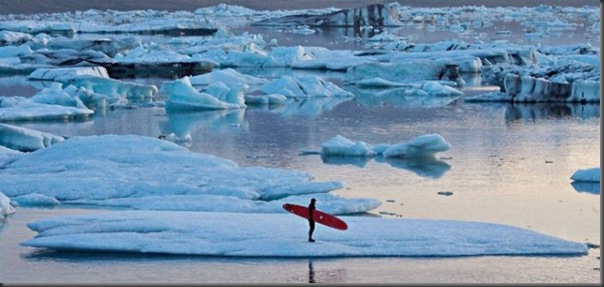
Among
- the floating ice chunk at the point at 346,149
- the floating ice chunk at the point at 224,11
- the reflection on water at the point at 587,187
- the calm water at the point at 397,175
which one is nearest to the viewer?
the calm water at the point at 397,175

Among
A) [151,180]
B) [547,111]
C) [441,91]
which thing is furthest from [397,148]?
[441,91]

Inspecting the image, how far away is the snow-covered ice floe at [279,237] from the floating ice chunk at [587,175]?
2.08m

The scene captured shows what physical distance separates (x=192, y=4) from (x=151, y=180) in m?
52.3

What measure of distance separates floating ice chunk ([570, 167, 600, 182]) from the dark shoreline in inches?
1761

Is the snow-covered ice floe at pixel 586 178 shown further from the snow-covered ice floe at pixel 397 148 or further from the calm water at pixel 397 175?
the snow-covered ice floe at pixel 397 148

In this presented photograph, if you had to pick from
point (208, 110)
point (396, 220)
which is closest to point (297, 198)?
point (396, 220)

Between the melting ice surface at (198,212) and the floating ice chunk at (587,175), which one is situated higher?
the melting ice surface at (198,212)

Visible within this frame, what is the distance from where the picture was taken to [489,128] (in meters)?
11.9

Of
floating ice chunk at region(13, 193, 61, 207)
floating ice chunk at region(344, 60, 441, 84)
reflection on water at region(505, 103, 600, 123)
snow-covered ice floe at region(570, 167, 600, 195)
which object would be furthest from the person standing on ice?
floating ice chunk at region(344, 60, 441, 84)

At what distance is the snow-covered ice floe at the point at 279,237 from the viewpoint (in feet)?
20.1

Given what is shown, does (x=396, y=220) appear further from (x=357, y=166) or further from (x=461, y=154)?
(x=461, y=154)

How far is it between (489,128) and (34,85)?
25.7 feet

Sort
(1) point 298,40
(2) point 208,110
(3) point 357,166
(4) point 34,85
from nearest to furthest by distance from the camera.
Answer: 1. (3) point 357,166
2. (2) point 208,110
3. (4) point 34,85
4. (1) point 298,40

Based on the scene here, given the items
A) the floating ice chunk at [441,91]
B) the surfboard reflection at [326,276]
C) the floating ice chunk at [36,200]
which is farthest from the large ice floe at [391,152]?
the floating ice chunk at [441,91]
